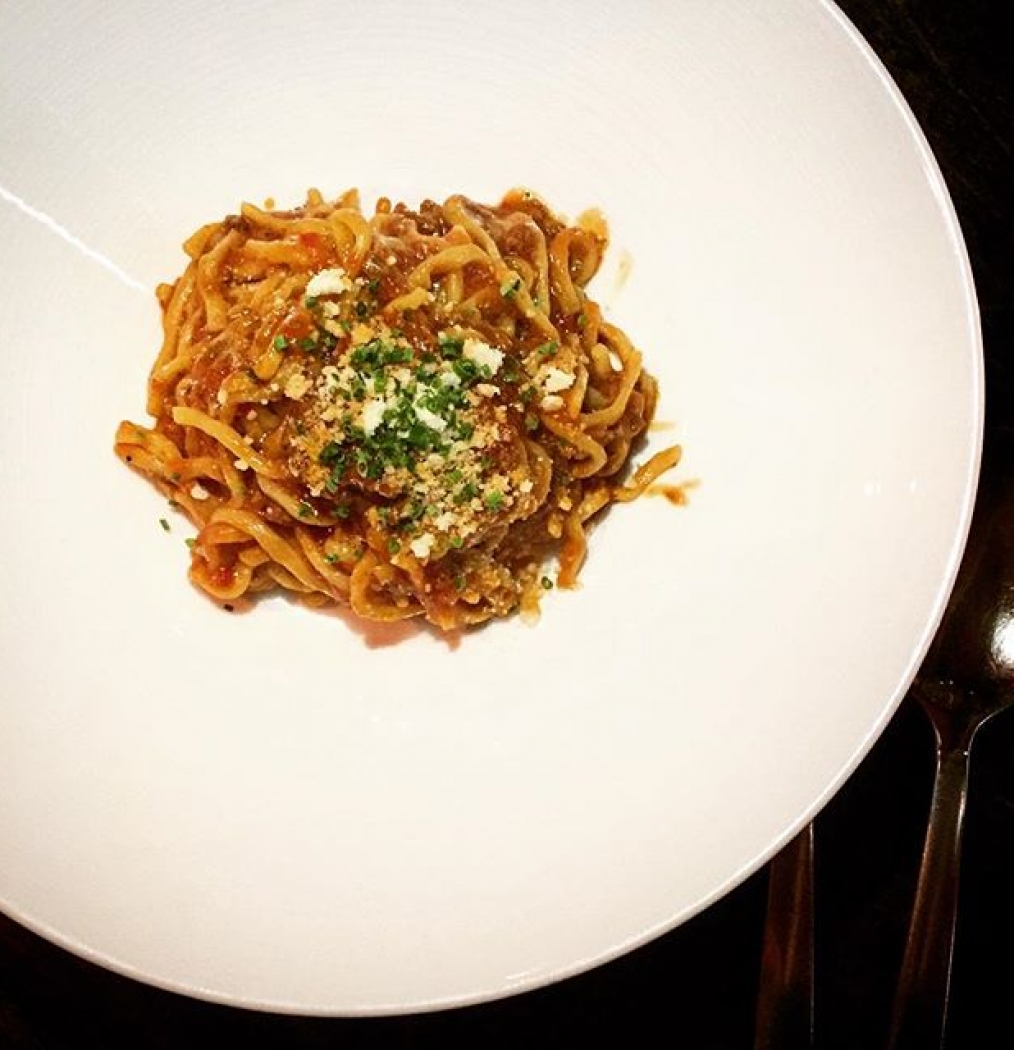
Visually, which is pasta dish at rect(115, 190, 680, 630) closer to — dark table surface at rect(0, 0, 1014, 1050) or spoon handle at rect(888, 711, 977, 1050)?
dark table surface at rect(0, 0, 1014, 1050)

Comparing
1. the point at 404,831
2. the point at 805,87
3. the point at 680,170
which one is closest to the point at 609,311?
the point at 680,170

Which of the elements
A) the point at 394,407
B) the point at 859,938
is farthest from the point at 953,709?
the point at 394,407

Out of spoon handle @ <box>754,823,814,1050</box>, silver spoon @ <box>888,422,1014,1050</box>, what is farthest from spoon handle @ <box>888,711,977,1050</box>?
spoon handle @ <box>754,823,814,1050</box>

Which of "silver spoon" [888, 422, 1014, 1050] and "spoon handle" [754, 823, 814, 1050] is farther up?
"silver spoon" [888, 422, 1014, 1050]

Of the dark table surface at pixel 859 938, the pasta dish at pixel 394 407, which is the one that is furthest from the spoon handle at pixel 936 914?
the pasta dish at pixel 394 407

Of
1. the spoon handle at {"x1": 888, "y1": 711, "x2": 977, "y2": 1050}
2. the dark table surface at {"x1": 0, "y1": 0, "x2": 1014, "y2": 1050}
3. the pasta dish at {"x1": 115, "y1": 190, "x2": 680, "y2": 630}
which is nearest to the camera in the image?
the pasta dish at {"x1": 115, "y1": 190, "x2": 680, "y2": 630}
